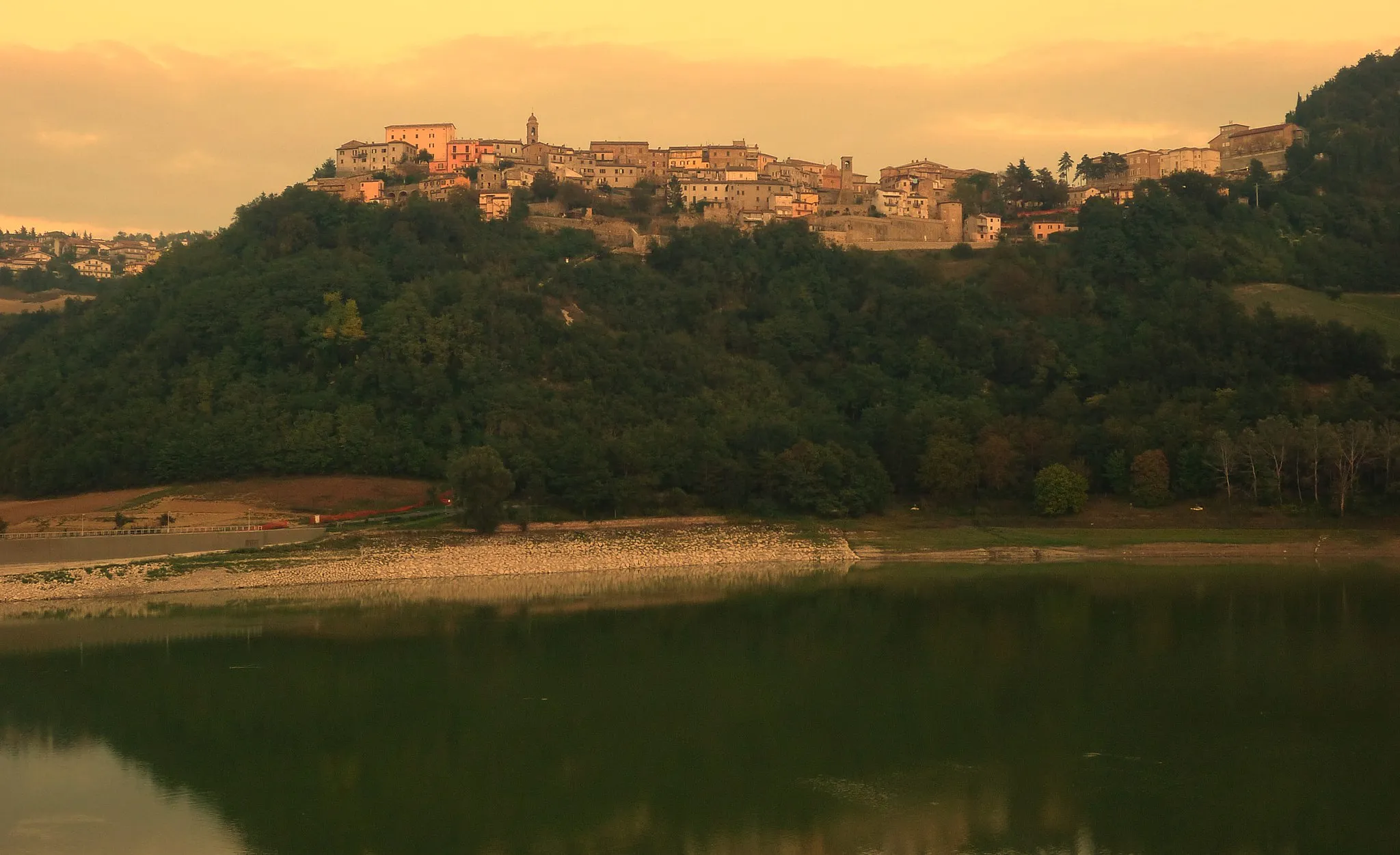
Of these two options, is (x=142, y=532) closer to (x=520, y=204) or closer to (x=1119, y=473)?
(x=1119, y=473)

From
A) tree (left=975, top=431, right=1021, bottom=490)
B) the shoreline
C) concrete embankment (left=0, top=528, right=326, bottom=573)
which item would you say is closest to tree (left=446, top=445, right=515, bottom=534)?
the shoreline

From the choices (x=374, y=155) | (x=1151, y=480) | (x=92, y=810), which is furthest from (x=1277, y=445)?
(x=374, y=155)

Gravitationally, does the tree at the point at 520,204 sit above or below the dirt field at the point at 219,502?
above

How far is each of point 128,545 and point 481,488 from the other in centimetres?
939

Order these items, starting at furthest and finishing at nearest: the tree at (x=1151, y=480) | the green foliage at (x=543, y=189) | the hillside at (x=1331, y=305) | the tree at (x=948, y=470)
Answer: the green foliage at (x=543, y=189), the hillside at (x=1331, y=305), the tree at (x=948, y=470), the tree at (x=1151, y=480)

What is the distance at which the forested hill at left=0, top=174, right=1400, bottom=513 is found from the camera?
43.5m

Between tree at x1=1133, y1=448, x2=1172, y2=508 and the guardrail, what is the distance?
2564cm

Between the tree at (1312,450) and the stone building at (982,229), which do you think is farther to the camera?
the stone building at (982,229)

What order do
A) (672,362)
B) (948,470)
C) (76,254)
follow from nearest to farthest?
(948,470) < (672,362) < (76,254)

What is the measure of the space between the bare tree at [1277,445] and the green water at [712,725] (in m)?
8.32

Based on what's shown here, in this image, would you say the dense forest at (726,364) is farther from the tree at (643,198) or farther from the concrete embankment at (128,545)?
the concrete embankment at (128,545)

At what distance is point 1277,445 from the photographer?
40.7 meters

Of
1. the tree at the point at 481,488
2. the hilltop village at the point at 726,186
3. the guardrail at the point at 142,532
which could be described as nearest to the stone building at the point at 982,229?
the hilltop village at the point at 726,186

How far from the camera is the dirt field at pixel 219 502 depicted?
1570 inches
